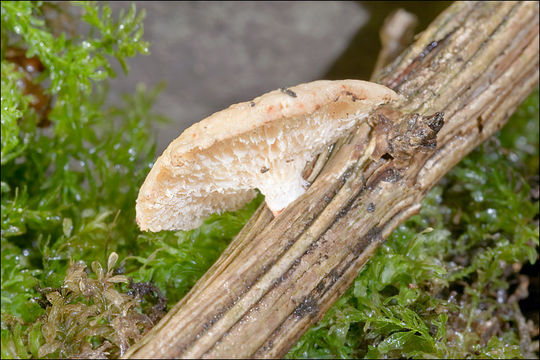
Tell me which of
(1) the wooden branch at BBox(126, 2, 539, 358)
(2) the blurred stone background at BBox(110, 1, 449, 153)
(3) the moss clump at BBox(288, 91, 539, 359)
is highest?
(2) the blurred stone background at BBox(110, 1, 449, 153)

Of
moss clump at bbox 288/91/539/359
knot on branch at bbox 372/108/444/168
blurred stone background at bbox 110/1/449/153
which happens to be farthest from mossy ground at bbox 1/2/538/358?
blurred stone background at bbox 110/1/449/153

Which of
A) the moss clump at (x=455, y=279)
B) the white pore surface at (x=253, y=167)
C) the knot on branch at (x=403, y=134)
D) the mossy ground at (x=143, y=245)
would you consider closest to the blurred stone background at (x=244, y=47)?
the mossy ground at (x=143, y=245)

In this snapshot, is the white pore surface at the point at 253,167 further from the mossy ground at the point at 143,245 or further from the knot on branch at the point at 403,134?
the mossy ground at the point at 143,245

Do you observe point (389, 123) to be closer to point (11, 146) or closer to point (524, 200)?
point (524, 200)

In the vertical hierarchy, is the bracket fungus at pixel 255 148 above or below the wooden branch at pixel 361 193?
above

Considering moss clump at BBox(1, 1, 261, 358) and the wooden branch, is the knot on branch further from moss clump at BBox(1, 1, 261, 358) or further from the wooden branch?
moss clump at BBox(1, 1, 261, 358)

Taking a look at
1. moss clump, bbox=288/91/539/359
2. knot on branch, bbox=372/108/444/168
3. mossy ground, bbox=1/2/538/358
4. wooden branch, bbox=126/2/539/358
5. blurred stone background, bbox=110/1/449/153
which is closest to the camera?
wooden branch, bbox=126/2/539/358
